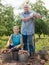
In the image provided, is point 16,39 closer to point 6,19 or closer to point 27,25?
point 27,25

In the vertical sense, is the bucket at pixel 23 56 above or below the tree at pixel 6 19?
below

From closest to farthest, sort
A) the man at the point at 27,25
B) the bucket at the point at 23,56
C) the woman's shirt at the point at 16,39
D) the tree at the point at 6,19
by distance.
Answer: the bucket at the point at 23,56 → the woman's shirt at the point at 16,39 → the man at the point at 27,25 → the tree at the point at 6,19

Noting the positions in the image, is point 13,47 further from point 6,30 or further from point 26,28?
point 6,30

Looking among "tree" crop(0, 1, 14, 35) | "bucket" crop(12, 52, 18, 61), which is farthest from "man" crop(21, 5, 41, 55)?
"tree" crop(0, 1, 14, 35)

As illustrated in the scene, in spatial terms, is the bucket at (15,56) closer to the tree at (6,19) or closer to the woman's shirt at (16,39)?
the woman's shirt at (16,39)

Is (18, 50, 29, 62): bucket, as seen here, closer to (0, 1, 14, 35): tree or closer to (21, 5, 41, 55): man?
(21, 5, 41, 55): man

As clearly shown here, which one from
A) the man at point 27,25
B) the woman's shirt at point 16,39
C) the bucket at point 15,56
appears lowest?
the bucket at point 15,56

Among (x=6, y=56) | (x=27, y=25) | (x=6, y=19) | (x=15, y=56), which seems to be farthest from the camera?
(x=6, y=19)

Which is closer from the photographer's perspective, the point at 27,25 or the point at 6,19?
the point at 27,25

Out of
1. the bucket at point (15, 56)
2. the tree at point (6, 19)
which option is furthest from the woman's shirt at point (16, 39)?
the tree at point (6, 19)

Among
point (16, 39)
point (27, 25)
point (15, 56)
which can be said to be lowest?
point (15, 56)

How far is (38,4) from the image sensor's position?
80.3 ft

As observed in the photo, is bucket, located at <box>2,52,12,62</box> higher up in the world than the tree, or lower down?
lower down

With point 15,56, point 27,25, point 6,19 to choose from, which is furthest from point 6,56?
point 6,19
